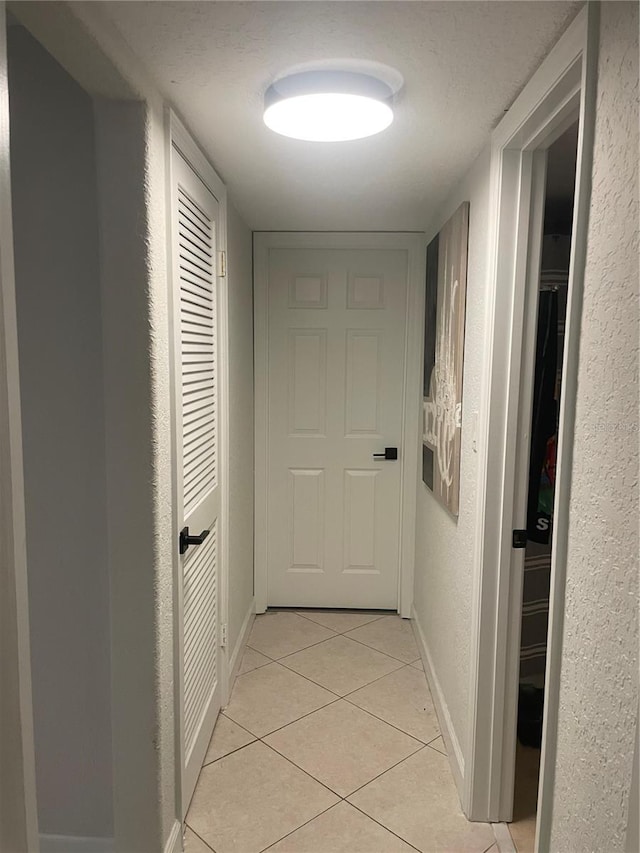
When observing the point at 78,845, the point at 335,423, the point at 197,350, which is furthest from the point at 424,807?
the point at 335,423

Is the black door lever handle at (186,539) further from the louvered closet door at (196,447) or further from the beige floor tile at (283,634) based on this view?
the beige floor tile at (283,634)

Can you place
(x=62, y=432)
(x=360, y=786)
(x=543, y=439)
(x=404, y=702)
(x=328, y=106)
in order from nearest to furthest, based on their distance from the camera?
(x=328, y=106)
(x=62, y=432)
(x=360, y=786)
(x=543, y=439)
(x=404, y=702)

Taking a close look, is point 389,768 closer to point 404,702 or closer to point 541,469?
point 404,702

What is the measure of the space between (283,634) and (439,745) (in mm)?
1112

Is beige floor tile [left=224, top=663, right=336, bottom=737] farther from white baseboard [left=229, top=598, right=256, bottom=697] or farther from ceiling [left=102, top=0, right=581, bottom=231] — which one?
ceiling [left=102, top=0, right=581, bottom=231]

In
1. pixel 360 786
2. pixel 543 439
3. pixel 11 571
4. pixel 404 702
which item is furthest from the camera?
pixel 404 702

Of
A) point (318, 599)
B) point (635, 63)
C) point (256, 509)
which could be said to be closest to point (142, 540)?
point (635, 63)

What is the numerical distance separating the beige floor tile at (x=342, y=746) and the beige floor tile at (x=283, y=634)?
56 cm

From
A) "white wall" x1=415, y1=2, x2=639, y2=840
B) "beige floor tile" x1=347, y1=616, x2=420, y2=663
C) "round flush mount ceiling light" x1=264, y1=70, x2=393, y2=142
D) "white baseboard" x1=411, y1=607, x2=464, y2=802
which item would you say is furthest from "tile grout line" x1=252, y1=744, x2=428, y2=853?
"round flush mount ceiling light" x1=264, y1=70, x2=393, y2=142

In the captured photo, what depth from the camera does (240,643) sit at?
2.93m

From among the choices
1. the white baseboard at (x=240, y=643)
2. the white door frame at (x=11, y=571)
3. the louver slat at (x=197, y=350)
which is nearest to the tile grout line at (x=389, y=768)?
the white baseboard at (x=240, y=643)

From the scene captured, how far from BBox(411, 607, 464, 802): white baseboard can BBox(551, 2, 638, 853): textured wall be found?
3.19 ft

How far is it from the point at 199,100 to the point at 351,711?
7.49 ft

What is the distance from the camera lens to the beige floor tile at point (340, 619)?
10.8 feet
